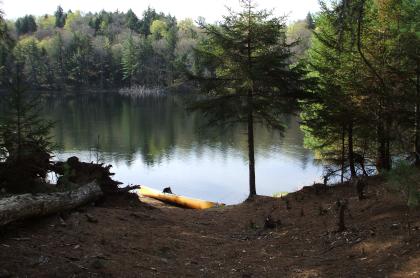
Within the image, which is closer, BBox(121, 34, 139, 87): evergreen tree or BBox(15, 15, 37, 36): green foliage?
BBox(121, 34, 139, 87): evergreen tree

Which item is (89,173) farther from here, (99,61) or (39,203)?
(99,61)

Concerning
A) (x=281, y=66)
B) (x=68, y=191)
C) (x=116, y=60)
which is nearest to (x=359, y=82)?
(x=281, y=66)

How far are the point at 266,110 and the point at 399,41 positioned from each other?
5530 millimetres

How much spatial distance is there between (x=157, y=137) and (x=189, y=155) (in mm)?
9190

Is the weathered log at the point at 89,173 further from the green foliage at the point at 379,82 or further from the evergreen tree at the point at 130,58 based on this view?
the evergreen tree at the point at 130,58

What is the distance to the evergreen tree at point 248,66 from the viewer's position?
53.4 ft

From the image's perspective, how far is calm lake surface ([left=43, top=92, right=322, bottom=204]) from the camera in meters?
26.0

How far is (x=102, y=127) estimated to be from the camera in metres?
48.5

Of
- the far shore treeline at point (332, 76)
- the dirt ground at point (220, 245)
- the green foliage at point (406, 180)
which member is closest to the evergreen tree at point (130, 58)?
the far shore treeline at point (332, 76)

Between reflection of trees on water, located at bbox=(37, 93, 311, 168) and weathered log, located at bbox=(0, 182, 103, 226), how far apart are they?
14.1m

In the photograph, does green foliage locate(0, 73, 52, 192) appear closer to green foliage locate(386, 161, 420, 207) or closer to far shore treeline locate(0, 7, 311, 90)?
green foliage locate(386, 161, 420, 207)

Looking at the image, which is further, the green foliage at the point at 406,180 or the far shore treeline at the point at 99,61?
the far shore treeline at the point at 99,61

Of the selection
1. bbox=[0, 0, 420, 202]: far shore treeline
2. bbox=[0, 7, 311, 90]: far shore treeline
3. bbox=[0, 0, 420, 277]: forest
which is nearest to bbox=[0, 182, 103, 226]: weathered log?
bbox=[0, 0, 420, 277]: forest

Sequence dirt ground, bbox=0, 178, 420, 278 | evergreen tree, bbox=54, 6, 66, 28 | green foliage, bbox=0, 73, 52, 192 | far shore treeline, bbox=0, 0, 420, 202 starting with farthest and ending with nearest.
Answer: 1. evergreen tree, bbox=54, 6, 66, 28
2. far shore treeline, bbox=0, 0, 420, 202
3. green foliage, bbox=0, 73, 52, 192
4. dirt ground, bbox=0, 178, 420, 278
